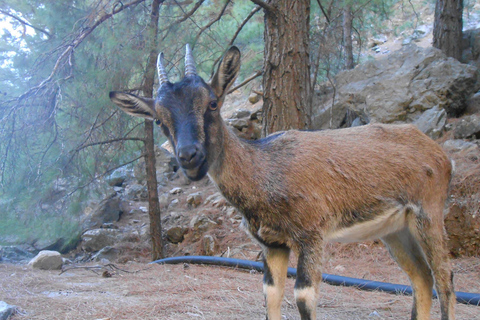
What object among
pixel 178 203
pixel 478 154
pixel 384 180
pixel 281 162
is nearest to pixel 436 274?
pixel 384 180

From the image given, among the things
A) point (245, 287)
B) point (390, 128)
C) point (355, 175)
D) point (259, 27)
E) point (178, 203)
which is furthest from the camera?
point (178, 203)

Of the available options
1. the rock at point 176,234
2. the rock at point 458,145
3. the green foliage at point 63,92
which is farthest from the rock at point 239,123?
the rock at point 458,145

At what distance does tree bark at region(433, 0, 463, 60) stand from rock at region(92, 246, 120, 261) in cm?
1042

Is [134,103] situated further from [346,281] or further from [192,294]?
[346,281]

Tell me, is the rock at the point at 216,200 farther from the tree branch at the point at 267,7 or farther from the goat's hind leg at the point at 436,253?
the goat's hind leg at the point at 436,253

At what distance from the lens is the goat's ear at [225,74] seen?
3371 millimetres

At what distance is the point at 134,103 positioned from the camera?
360cm

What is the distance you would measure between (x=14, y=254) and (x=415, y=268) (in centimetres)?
880

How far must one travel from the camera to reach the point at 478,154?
23.3ft

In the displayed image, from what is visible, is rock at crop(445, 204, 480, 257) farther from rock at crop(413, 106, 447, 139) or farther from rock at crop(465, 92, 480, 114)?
rock at crop(465, 92, 480, 114)

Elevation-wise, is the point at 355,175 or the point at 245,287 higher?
the point at 355,175

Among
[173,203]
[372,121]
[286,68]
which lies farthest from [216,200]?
[286,68]

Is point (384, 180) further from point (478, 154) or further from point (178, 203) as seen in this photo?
point (178, 203)

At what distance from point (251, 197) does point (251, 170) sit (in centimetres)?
25
